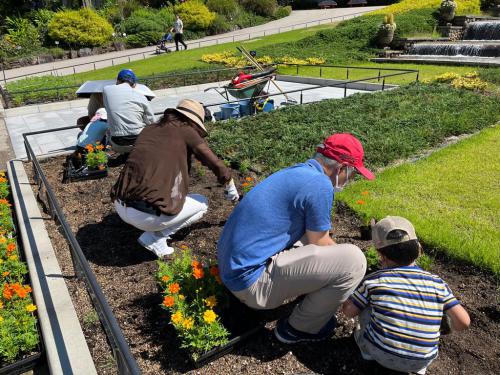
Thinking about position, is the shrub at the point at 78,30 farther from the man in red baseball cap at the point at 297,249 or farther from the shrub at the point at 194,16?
the man in red baseball cap at the point at 297,249

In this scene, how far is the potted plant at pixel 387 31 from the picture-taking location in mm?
21172

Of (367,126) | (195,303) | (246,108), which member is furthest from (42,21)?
(195,303)

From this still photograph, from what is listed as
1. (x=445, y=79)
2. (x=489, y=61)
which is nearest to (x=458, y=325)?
(x=445, y=79)

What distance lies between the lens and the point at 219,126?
28.9ft

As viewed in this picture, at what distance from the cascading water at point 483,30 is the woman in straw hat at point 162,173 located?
2214 cm

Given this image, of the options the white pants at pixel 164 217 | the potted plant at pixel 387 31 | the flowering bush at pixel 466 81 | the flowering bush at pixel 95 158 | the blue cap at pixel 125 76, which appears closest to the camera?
the white pants at pixel 164 217

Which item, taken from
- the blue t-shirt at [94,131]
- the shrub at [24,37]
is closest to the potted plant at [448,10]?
the blue t-shirt at [94,131]

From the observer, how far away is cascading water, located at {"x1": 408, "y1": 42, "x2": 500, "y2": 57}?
1787 centimetres

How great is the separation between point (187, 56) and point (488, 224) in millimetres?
20978

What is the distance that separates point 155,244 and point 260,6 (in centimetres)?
3801

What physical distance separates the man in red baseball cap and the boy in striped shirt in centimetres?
23

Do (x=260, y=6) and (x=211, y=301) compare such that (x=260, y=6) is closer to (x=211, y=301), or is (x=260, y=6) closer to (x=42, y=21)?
(x=42, y=21)

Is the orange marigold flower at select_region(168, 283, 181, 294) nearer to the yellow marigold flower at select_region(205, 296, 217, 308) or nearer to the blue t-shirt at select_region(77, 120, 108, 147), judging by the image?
the yellow marigold flower at select_region(205, 296, 217, 308)

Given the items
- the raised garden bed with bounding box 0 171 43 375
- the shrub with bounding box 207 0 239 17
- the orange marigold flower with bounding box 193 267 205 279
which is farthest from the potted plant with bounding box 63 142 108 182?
the shrub with bounding box 207 0 239 17
